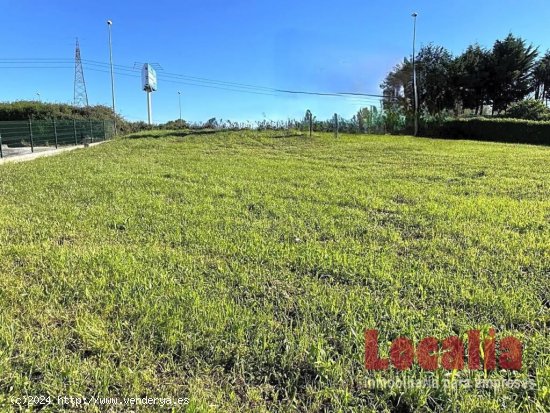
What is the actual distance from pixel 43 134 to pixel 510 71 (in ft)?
115

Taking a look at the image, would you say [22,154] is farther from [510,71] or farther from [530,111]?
[510,71]

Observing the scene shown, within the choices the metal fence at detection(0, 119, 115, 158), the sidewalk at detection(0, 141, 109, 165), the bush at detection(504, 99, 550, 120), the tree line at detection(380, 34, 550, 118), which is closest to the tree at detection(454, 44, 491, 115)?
the tree line at detection(380, 34, 550, 118)

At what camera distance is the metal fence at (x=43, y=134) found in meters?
12.3

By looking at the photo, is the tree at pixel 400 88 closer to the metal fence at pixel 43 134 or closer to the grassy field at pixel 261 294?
the metal fence at pixel 43 134

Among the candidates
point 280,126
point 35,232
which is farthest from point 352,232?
point 280,126

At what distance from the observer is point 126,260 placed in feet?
9.71

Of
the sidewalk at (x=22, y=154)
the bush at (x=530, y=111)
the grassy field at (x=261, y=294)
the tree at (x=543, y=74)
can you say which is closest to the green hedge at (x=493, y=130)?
the bush at (x=530, y=111)

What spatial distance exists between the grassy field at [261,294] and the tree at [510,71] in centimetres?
3365

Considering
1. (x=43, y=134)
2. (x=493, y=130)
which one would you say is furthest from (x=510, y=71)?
(x=43, y=134)

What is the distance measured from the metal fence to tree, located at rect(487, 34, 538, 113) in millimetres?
31569

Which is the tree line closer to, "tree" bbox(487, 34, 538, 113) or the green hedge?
"tree" bbox(487, 34, 538, 113)

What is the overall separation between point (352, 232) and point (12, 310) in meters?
2.72

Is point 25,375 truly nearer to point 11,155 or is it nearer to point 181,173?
point 181,173

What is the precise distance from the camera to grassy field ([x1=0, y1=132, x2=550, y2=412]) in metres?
1.67
